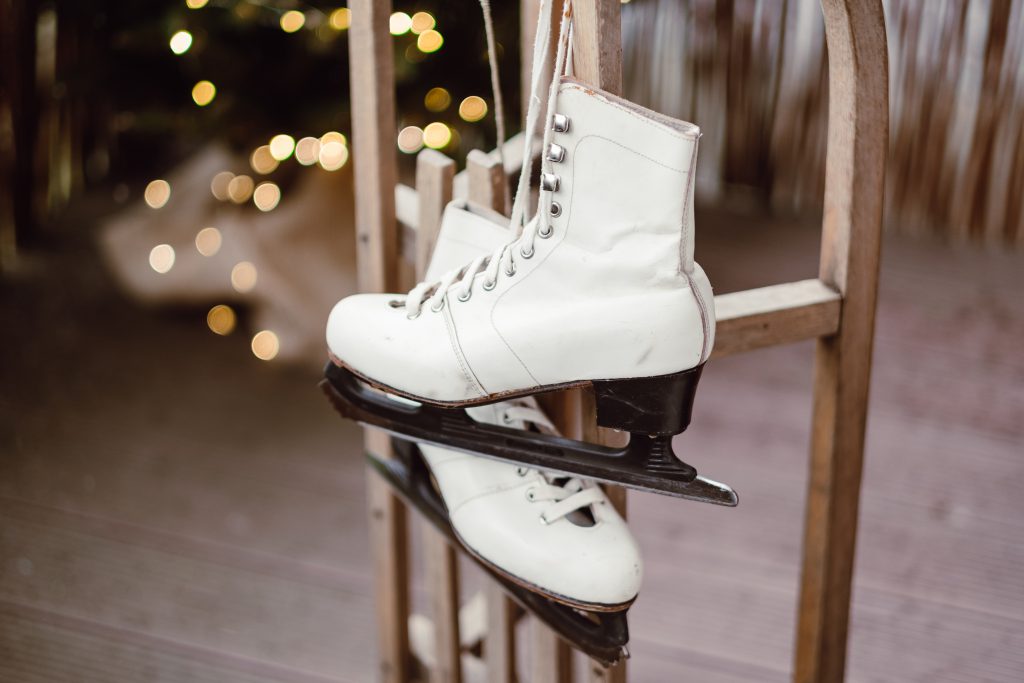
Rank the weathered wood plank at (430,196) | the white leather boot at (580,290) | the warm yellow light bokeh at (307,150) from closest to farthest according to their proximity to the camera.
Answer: the white leather boot at (580,290)
the weathered wood plank at (430,196)
the warm yellow light bokeh at (307,150)

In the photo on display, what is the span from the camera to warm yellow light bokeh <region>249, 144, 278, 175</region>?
1.86 metres

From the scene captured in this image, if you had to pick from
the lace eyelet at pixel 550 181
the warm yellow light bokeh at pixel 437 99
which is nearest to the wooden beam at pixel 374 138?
the lace eyelet at pixel 550 181

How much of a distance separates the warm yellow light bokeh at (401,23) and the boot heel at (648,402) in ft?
3.72

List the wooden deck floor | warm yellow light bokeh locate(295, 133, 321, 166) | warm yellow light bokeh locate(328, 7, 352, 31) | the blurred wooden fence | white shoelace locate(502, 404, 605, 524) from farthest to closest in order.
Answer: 1. the blurred wooden fence
2. warm yellow light bokeh locate(295, 133, 321, 166)
3. warm yellow light bokeh locate(328, 7, 352, 31)
4. the wooden deck floor
5. white shoelace locate(502, 404, 605, 524)

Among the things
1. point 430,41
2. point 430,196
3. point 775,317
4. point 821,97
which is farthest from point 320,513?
point 821,97

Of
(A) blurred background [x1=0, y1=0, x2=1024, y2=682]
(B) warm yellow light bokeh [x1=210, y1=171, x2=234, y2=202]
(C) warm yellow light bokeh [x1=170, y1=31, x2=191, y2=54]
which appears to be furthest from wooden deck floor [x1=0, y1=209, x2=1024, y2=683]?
(C) warm yellow light bokeh [x1=170, y1=31, x2=191, y2=54]

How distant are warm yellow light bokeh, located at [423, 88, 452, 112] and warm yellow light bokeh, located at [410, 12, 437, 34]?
12cm

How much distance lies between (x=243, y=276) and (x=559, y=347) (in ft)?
4.71

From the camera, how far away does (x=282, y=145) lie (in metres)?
1.81

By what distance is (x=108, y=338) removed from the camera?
1997mm

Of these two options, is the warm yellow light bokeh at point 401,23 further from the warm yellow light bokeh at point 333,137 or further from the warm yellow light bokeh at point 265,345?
the warm yellow light bokeh at point 265,345

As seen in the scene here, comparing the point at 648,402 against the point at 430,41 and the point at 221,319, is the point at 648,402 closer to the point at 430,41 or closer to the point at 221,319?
the point at 430,41

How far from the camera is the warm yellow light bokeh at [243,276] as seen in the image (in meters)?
1.91

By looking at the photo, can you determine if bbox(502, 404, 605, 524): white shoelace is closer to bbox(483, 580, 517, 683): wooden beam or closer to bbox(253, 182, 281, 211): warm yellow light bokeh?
bbox(483, 580, 517, 683): wooden beam
